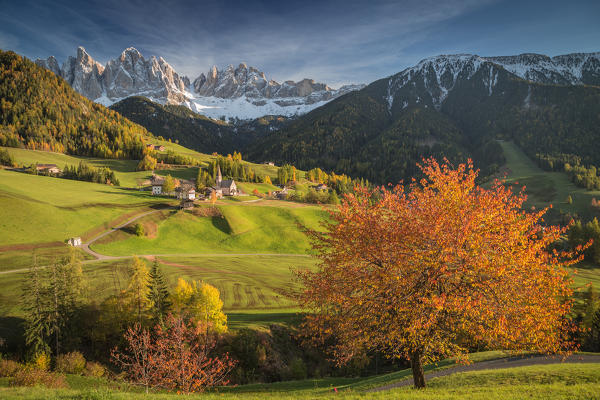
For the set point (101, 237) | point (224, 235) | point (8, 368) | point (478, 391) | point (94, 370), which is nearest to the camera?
point (478, 391)

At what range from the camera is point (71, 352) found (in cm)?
3800

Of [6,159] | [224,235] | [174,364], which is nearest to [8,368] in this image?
[174,364]

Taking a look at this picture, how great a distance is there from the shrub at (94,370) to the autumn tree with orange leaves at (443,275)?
34462 millimetres

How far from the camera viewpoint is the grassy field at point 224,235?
8706 cm

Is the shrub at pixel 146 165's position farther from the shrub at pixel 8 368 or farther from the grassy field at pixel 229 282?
the shrub at pixel 8 368

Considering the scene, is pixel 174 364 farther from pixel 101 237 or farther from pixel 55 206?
pixel 55 206

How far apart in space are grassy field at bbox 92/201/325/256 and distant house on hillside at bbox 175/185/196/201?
644 inches

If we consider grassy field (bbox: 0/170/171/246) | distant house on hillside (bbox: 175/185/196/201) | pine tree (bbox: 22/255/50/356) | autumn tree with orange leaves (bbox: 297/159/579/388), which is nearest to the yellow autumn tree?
pine tree (bbox: 22/255/50/356)

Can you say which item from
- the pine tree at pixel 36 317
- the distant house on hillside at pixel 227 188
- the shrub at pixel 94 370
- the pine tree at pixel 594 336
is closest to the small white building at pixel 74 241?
the pine tree at pixel 36 317

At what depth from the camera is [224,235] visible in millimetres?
106625

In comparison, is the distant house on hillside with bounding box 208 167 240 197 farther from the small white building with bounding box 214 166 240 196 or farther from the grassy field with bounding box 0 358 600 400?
the grassy field with bounding box 0 358 600 400

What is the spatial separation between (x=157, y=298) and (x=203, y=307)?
7.94 meters

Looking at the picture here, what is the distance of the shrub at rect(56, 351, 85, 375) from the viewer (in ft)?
115

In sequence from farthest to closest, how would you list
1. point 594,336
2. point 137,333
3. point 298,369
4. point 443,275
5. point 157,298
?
1. point 594,336
2. point 157,298
3. point 298,369
4. point 137,333
5. point 443,275
